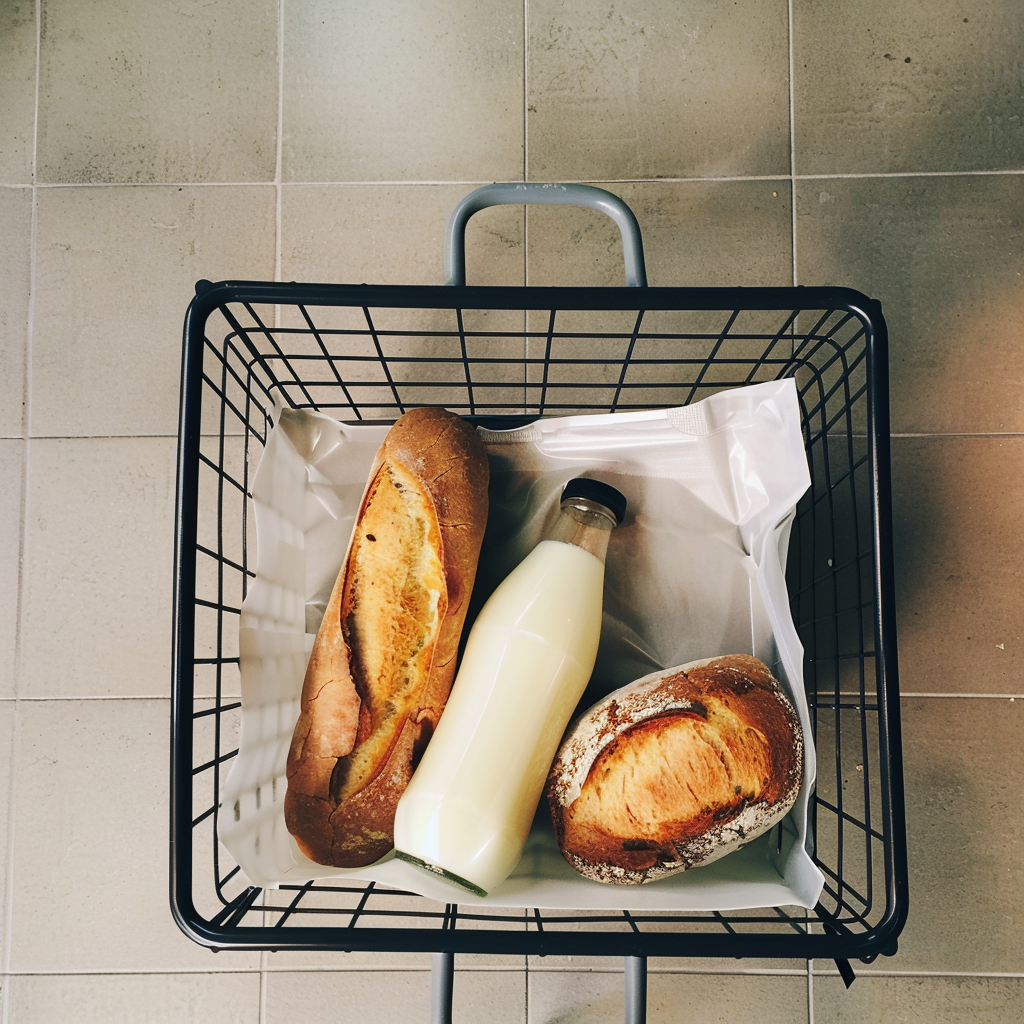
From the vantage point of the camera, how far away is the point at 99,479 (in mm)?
875

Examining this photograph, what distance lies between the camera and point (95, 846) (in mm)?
848

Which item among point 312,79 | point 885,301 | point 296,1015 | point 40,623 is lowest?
point 296,1015

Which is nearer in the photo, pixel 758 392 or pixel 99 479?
pixel 758 392

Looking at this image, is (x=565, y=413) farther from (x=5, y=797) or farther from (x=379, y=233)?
(x=5, y=797)

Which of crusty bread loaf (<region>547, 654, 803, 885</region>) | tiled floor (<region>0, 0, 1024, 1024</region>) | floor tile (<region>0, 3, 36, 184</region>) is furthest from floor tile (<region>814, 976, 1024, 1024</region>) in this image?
floor tile (<region>0, 3, 36, 184</region>)

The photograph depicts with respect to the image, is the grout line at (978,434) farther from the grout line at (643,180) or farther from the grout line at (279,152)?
the grout line at (279,152)

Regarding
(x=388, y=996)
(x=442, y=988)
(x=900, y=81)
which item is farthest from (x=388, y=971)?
(x=900, y=81)

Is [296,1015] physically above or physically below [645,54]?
below

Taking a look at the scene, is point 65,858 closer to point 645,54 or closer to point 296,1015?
point 296,1015

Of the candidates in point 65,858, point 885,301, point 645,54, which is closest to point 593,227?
point 645,54

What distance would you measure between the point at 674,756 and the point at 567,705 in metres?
0.10

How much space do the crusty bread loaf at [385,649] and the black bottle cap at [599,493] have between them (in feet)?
0.27

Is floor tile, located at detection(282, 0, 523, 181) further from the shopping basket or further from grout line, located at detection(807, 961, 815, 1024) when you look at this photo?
grout line, located at detection(807, 961, 815, 1024)

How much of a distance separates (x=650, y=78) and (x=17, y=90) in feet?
2.57
